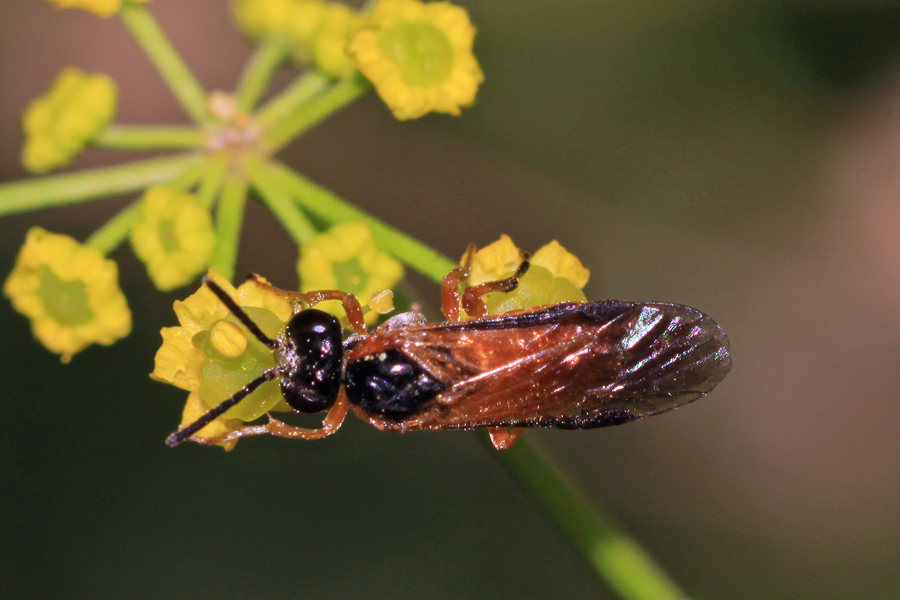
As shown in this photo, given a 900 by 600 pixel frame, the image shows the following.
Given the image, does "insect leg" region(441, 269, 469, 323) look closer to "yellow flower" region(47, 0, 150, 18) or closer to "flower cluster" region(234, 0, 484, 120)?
"flower cluster" region(234, 0, 484, 120)

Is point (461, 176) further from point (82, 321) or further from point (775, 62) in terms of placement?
point (82, 321)

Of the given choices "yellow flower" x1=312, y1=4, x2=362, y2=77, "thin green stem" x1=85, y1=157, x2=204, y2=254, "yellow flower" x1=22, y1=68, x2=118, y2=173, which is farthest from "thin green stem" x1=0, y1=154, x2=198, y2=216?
"yellow flower" x1=312, y1=4, x2=362, y2=77

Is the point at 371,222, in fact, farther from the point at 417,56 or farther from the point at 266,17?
the point at 266,17

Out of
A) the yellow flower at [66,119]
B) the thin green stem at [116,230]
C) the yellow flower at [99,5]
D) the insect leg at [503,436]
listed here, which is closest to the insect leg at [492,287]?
the insect leg at [503,436]

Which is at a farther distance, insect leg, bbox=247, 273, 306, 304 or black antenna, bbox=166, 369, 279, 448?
insect leg, bbox=247, 273, 306, 304

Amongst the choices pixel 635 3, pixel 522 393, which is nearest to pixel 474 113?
pixel 635 3

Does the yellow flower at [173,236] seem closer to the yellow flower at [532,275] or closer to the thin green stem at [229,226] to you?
the thin green stem at [229,226]
